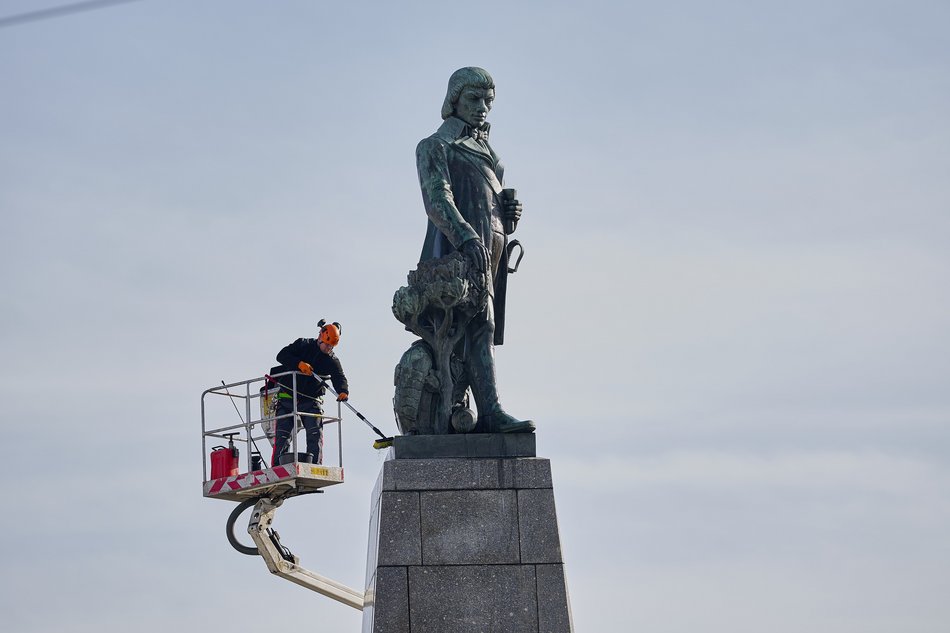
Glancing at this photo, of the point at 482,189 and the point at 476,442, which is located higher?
the point at 482,189

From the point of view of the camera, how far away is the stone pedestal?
1750cm

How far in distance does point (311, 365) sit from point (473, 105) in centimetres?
384

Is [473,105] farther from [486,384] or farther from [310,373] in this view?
[310,373]

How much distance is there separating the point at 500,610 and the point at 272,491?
6060 millimetres

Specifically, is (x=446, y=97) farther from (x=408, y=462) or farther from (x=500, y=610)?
(x=500, y=610)

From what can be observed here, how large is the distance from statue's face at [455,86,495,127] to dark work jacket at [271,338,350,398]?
347 centimetres

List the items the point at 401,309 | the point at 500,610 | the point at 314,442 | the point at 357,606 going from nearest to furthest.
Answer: the point at 500,610, the point at 401,309, the point at 314,442, the point at 357,606

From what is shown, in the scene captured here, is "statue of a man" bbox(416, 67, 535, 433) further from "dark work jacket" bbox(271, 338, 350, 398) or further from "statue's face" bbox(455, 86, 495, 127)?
"dark work jacket" bbox(271, 338, 350, 398)

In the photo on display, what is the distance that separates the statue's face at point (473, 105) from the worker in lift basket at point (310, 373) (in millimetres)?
3093

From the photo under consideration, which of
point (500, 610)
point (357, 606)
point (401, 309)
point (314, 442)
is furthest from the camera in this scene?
point (357, 606)

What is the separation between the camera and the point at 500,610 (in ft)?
57.6

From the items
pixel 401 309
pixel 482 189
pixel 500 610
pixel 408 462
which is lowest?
pixel 500 610

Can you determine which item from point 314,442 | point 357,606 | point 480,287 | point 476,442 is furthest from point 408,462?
point 357,606

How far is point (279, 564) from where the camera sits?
24484 millimetres
